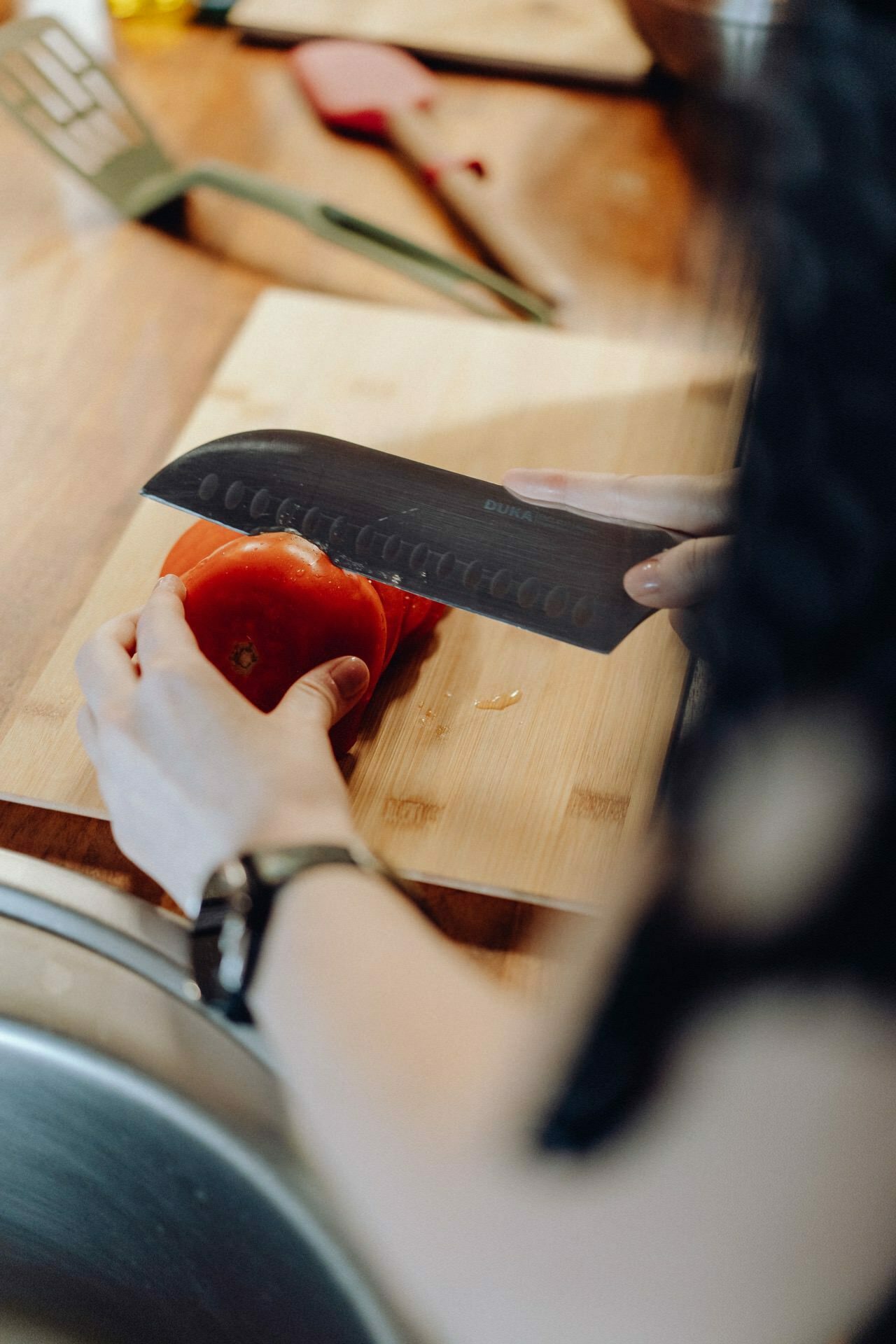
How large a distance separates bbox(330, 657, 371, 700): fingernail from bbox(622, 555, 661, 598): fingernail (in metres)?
0.20

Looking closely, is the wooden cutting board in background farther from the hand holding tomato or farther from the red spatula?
the hand holding tomato

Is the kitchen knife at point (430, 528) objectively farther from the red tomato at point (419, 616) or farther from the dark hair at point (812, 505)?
the dark hair at point (812, 505)

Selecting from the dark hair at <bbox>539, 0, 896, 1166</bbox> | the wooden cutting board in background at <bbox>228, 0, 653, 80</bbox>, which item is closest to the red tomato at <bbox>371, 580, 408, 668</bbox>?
the dark hair at <bbox>539, 0, 896, 1166</bbox>

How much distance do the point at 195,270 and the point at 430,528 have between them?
0.62 metres

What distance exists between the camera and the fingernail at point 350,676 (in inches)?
25.5

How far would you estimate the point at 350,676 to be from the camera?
0.65m

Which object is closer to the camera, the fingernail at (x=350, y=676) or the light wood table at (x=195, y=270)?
the fingernail at (x=350, y=676)

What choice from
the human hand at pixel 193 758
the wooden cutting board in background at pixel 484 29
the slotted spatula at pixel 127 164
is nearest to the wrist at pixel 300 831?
the human hand at pixel 193 758

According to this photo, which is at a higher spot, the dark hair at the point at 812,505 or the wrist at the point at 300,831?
the dark hair at the point at 812,505

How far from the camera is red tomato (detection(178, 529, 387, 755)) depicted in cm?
67

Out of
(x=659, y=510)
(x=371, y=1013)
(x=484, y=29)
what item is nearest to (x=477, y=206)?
(x=484, y=29)

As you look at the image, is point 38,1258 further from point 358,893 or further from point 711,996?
point 711,996

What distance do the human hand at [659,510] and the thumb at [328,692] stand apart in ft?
0.66

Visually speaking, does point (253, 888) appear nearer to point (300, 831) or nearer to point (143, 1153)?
point (300, 831)
